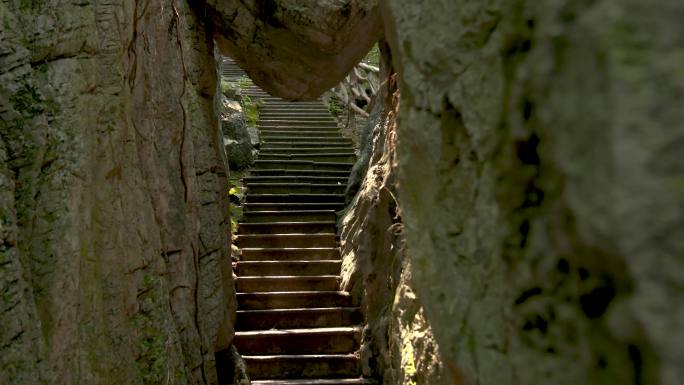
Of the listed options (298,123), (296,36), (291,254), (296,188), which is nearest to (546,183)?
(296,36)

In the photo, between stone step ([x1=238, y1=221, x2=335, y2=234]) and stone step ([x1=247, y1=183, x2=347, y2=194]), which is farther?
stone step ([x1=247, y1=183, x2=347, y2=194])

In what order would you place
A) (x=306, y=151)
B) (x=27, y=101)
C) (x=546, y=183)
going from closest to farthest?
(x=546, y=183) → (x=27, y=101) → (x=306, y=151)

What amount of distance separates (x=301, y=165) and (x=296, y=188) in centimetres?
79

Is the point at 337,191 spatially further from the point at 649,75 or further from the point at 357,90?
the point at 649,75

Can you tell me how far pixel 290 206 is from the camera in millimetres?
9266

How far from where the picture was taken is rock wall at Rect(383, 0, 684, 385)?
92 centimetres

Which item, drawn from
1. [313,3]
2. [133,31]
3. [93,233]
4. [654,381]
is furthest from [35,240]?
[313,3]

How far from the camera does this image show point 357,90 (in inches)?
528

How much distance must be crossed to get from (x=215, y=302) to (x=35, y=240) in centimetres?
302

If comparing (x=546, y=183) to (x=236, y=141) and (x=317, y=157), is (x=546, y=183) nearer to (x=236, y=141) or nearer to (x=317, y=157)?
(x=236, y=141)

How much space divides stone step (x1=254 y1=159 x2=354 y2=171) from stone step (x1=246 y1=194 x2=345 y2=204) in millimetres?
956

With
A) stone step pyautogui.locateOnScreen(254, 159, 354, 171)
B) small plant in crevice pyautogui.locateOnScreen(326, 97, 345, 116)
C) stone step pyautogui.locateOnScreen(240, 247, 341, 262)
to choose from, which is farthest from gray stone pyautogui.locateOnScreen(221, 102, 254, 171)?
small plant in crevice pyautogui.locateOnScreen(326, 97, 345, 116)

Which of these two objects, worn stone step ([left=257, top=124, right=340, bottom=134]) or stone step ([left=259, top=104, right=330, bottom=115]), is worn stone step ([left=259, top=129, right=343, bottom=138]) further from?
stone step ([left=259, top=104, right=330, bottom=115])

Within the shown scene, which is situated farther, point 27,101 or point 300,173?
point 300,173
